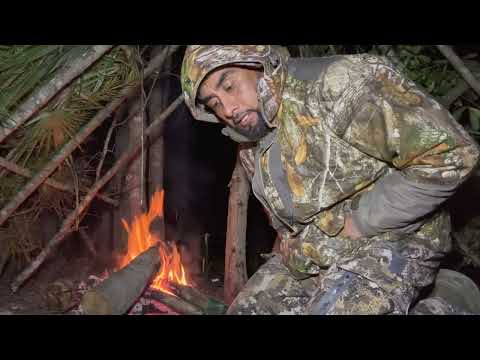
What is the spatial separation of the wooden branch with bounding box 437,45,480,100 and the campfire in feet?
8.94

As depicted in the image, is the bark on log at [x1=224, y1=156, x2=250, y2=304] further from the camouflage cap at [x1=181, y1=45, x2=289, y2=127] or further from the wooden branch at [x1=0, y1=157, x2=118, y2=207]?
the camouflage cap at [x1=181, y1=45, x2=289, y2=127]

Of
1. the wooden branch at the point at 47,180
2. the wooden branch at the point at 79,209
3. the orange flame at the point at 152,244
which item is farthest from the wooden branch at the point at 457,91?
the wooden branch at the point at 47,180

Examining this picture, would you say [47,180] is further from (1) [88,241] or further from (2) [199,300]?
(2) [199,300]

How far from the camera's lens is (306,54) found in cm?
406

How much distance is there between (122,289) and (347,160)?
6.98 ft

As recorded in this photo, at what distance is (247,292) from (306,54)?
2.12 meters

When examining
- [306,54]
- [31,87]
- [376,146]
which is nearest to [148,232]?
[31,87]

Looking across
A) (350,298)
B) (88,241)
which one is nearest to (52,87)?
(88,241)

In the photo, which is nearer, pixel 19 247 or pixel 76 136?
pixel 76 136

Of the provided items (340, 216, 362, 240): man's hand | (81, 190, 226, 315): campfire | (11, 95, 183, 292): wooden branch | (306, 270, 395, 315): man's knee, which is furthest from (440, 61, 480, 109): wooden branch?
(81, 190, 226, 315): campfire

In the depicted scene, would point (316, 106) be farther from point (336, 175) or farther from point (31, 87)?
point (31, 87)

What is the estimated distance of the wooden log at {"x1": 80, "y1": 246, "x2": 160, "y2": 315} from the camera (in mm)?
3432

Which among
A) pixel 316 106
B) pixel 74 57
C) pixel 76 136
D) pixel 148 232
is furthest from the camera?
pixel 148 232

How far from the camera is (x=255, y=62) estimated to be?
95.3 inches
